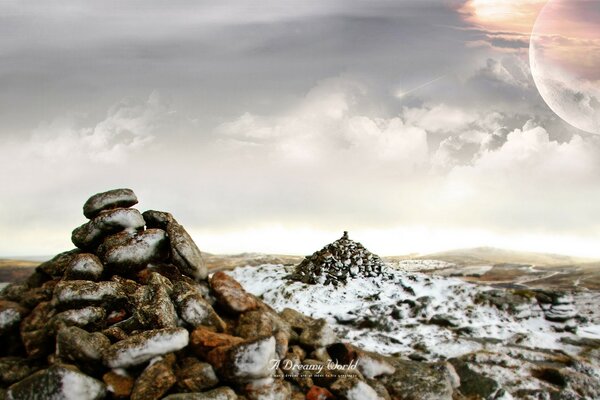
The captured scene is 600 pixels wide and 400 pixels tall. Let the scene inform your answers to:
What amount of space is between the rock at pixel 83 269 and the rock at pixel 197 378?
4390mm

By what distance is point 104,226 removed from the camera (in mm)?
14820

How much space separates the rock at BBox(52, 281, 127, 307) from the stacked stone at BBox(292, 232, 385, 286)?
16.2 m

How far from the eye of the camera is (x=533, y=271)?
45.0 meters

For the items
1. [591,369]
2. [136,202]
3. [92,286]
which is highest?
[136,202]

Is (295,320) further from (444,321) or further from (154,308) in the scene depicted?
(444,321)

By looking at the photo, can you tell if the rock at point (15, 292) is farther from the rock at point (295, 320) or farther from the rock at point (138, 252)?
the rock at point (295, 320)

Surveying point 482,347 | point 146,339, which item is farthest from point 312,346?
point 482,347

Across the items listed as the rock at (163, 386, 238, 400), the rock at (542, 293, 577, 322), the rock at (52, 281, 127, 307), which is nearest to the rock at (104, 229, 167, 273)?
the rock at (52, 281, 127, 307)

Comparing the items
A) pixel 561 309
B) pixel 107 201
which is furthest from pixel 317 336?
pixel 561 309

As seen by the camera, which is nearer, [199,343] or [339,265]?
[199,343]

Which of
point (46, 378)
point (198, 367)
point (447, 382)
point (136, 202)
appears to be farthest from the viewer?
point (136, 202)

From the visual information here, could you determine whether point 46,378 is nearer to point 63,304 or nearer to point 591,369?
point 63,304

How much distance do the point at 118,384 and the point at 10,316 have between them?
4.56 metres

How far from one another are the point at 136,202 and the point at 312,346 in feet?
24.2
